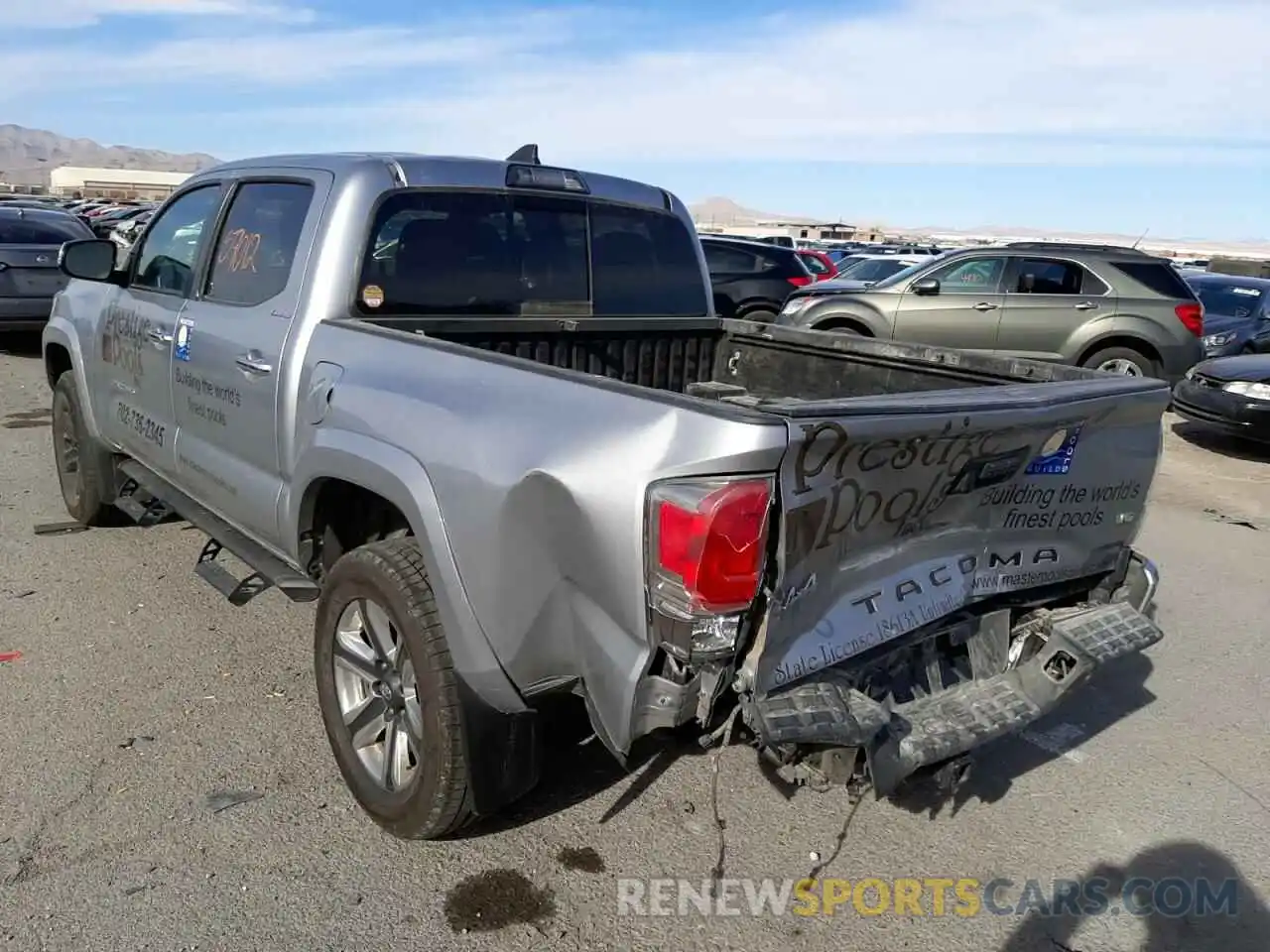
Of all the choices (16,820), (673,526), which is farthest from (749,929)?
(16,820)

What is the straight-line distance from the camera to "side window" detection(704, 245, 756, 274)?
1388 cm

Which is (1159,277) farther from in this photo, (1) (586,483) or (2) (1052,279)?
(1) (586,483)

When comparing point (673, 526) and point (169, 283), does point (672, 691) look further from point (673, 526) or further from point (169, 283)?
point (169, 283)

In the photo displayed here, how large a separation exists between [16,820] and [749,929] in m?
2.14

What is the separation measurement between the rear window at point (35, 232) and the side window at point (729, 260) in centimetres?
775

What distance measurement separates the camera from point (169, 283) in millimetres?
4434

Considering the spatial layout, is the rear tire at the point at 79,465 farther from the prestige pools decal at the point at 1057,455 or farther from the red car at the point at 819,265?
the red car at the point at 819,265

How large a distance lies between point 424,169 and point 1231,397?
813 centimetres

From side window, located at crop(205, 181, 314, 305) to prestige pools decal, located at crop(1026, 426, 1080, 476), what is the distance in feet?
8.23

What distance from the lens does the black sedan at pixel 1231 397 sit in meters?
8.94

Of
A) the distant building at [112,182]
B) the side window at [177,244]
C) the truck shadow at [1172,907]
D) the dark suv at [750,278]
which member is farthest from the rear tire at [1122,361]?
the distant building at [112,182]

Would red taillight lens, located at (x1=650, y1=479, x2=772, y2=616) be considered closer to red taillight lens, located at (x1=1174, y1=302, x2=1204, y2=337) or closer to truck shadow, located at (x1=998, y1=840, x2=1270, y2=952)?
truck shadow, located at (x1=998, y1=840, x2=1270, y2=952)

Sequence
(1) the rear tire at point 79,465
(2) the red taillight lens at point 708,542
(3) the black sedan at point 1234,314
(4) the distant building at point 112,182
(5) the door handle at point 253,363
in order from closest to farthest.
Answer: (2) the red taillight lens at point 708,542, (5) the door handle at point 253,363, (1) the rear tire at point 79,465, (3) the black sedan at point 1234,314, (4) the distant building at point 112,182

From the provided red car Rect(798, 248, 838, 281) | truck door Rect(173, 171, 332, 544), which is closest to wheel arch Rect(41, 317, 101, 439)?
truck door Rect(173, 171, 332, 544)
